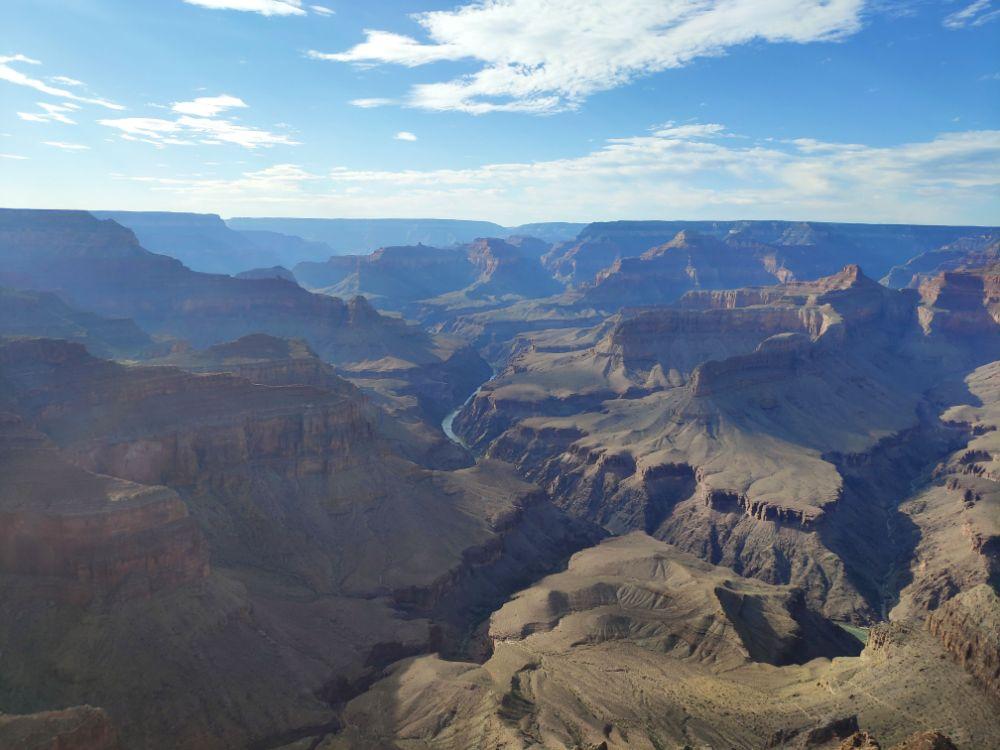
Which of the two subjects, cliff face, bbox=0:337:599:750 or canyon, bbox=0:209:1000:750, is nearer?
canyon, bbox=0:209:1000:750

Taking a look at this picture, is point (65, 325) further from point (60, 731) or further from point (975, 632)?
point (975, 632)

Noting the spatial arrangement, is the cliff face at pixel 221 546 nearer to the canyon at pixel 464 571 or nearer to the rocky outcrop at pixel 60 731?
the canyon at pixel 464 571

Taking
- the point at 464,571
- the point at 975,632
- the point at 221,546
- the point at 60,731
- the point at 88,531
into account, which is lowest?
the point at 464,571

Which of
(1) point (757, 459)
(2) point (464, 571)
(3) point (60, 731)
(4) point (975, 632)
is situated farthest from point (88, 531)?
(1) point (757, 459)

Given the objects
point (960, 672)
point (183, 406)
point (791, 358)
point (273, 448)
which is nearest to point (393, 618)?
point (273, 448)

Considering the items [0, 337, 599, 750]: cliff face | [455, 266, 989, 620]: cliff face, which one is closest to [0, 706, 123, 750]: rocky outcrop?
[0, 337, 599, 750]: cliff face

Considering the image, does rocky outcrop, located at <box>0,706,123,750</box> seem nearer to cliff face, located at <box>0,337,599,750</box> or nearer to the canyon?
the canyon
